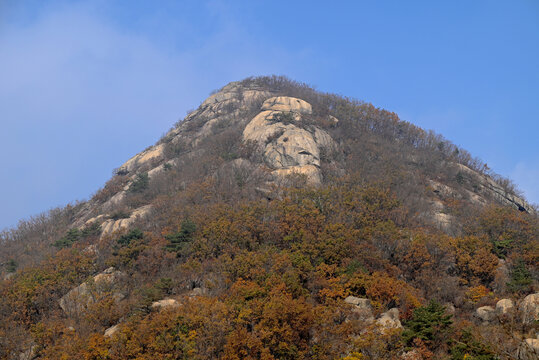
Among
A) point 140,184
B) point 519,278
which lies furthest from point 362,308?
point 140,184

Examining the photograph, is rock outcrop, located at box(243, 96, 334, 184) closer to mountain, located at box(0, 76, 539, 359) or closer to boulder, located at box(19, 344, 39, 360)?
mountain, located at box(0, 76, 539, 359)

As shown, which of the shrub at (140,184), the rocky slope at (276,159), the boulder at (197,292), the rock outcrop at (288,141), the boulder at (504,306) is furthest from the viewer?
the shrub at (140,184)

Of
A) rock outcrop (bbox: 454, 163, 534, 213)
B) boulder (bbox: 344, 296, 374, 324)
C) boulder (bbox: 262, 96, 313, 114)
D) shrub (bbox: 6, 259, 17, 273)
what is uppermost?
boulder (bbox: 262, 96, 313, 114)

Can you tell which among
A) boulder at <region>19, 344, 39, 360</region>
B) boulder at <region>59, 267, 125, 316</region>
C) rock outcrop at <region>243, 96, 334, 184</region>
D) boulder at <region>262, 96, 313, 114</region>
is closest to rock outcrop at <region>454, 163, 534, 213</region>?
rock outcrop at <region>243, 96, 334, 184</region>

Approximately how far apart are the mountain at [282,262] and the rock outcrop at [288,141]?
0.30 meters

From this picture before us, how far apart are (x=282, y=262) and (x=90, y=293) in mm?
14957

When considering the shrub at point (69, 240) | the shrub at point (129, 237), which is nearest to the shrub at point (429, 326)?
the shrub at point (129, 237)

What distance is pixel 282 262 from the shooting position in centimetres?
2764

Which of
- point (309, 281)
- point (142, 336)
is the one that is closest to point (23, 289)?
point (142, 336)

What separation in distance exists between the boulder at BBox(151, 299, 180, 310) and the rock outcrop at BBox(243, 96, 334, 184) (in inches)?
975

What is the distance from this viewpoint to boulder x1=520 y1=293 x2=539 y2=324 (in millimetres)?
21250

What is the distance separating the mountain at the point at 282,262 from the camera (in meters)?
21.5

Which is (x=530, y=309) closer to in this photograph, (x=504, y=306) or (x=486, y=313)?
(x=504, y=306)

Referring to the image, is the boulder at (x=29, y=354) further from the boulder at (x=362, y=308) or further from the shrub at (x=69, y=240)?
the boulder at (x=362, y=308)
